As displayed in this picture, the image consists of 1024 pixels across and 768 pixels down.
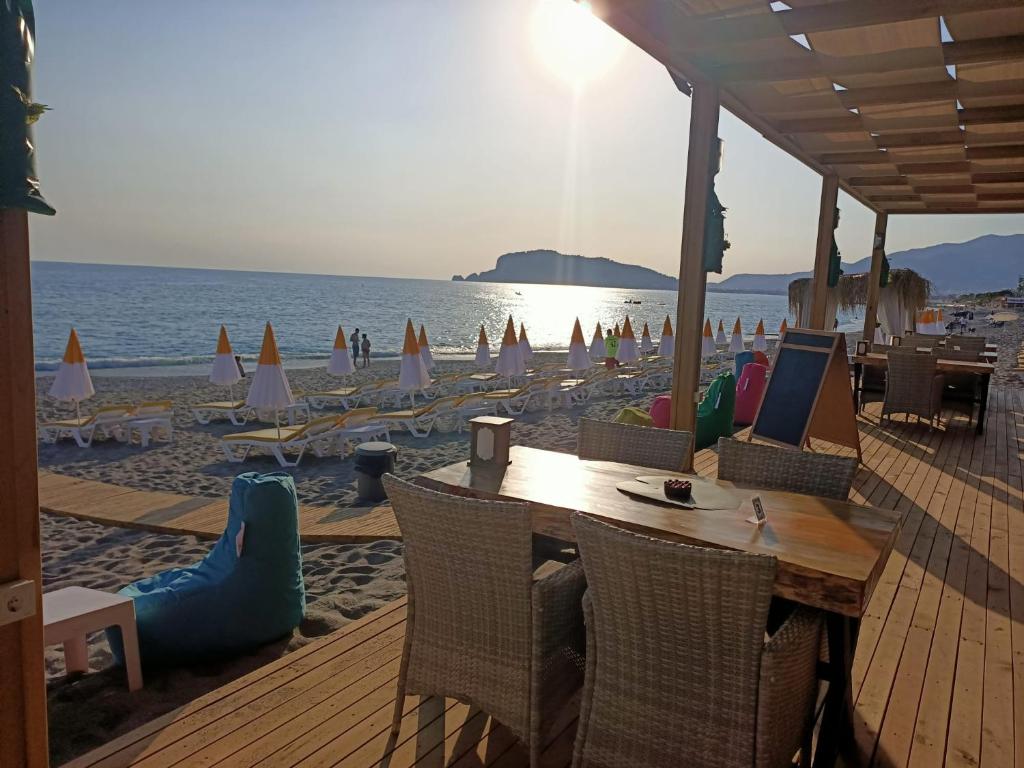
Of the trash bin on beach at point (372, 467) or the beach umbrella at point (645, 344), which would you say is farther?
the beach umbrella at point (645, 344)

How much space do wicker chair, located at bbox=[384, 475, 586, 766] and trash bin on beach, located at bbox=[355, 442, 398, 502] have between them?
383 centimetres

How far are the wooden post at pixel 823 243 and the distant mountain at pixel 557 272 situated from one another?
435 ft

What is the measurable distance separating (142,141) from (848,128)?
40.6m

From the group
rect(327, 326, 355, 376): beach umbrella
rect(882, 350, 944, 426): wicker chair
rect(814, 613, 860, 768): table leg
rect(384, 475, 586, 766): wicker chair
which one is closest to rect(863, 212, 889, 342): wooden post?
rect(882, 350, 944, 426): wicker chair

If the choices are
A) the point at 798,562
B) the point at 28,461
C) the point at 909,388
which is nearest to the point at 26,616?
the point at 28,461

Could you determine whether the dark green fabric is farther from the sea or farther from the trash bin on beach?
the sea

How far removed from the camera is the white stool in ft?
8.29

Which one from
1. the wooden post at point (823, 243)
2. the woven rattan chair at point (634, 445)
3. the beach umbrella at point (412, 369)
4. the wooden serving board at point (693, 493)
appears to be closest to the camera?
the wooden serving board at point (693, 493)

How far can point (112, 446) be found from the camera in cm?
889

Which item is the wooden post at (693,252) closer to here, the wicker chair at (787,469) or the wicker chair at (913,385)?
the wicker chair at (787,469)

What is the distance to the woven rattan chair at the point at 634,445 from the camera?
2.87 meters

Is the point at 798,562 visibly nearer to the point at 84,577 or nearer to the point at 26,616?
the point at 26,616

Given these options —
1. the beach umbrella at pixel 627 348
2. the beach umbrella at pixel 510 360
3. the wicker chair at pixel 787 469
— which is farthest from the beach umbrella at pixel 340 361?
the wicker chair at pixel 787 469

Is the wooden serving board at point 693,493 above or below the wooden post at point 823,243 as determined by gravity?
below
